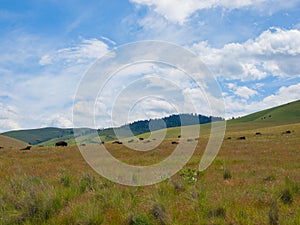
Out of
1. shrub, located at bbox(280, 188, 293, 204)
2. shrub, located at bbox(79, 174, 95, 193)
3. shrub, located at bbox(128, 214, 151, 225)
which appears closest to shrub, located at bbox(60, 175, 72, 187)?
shrub, located at bbox(79, 174, 95, 193)

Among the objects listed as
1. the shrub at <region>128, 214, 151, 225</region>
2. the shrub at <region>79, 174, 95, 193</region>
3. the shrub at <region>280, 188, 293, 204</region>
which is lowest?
the shrub at <region>280, 188, 293, 204</region>

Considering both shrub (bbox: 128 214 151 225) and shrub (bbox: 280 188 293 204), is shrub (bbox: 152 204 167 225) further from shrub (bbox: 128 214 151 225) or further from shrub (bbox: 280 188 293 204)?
shrub (bbox: 280 188 293 204)

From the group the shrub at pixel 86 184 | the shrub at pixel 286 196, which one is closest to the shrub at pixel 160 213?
the shrub at pixel 86 184

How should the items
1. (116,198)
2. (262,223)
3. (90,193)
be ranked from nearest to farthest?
1. (262,223)
2. (116,198)
3. (90,193)

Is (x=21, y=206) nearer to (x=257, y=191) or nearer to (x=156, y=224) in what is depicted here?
(x=156, y=224)

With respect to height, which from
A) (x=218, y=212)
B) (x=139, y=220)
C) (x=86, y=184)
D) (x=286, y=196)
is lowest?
(x=286, y=196)

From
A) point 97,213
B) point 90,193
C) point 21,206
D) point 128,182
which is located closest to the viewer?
point 97,213

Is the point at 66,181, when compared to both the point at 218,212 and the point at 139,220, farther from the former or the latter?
the point at 218,212

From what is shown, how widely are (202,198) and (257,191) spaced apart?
6.79 ft

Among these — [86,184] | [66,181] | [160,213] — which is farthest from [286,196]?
[66,181]

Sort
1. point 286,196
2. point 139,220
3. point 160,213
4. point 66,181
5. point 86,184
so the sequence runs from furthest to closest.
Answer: point 66,181
point 86,184
point 286,196
point 160,213
point 139,220

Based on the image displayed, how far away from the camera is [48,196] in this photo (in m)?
7.81

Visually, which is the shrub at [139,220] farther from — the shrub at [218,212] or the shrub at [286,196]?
the shrub at [286,196]

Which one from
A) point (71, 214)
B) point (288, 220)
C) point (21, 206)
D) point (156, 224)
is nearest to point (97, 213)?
point (71, 214)
